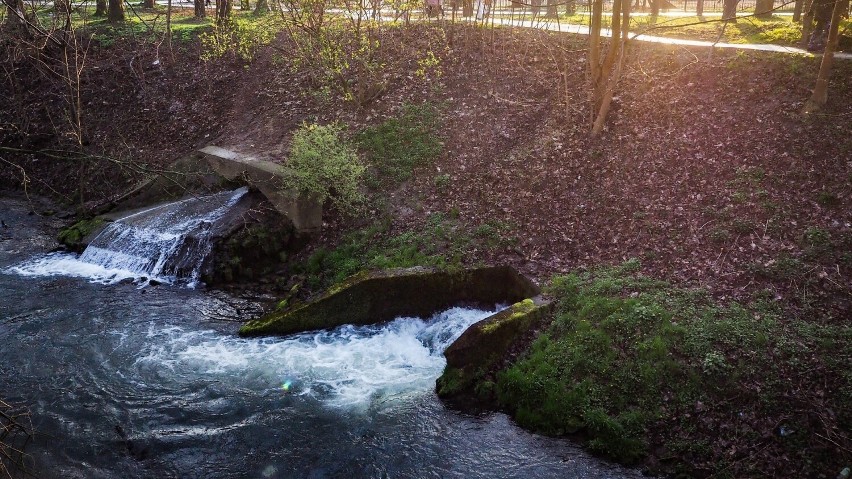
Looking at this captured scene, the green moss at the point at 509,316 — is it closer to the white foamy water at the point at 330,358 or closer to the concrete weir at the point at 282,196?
the white foamy water at the point at 330,358

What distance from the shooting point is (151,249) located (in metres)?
13.2

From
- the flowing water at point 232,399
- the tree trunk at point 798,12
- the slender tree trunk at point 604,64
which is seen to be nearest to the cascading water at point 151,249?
the flowing water at point 232,399

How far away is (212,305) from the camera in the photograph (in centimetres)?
1165

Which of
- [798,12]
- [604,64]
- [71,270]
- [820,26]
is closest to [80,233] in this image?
[71,270]

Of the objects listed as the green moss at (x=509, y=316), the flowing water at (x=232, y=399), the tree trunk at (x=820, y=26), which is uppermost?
the tree trunk at (x=820, y=26)

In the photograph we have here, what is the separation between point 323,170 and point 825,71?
989 centimetres

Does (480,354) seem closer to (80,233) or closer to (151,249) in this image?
(151,249)

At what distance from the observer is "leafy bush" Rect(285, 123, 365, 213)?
42.0 ft

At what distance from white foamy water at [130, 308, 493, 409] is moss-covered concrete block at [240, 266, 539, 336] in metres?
0.19

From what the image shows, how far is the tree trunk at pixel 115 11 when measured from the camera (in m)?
25.6

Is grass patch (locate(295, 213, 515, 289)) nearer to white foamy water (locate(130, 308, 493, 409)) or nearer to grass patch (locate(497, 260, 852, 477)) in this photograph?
white foamy water (locate(130, 308, 493, 409))

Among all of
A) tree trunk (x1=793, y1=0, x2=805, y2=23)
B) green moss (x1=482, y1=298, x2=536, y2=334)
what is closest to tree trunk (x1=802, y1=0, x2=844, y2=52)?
tree trunk (x1=793, y1=0, x2=805, y2=23)

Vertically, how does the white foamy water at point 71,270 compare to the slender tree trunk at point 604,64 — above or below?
below

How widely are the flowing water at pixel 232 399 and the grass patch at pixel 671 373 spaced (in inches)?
20.1
